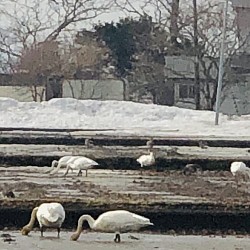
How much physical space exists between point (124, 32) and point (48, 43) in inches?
135

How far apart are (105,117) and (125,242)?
70.7 ft

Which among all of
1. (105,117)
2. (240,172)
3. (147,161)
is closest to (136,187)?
(240,172)

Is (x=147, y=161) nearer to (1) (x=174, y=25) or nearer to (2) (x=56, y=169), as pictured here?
(2) (x=56, y=169)

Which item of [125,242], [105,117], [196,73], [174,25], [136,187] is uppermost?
[174,25]

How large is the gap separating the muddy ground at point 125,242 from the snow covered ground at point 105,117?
18144mm

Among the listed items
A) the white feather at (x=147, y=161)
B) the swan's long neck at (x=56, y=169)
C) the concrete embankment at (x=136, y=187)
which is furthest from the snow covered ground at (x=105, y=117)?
the swan's long neck at (x=56, y=169)

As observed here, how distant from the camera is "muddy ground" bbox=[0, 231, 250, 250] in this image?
7.55m

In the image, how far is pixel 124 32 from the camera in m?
36.8

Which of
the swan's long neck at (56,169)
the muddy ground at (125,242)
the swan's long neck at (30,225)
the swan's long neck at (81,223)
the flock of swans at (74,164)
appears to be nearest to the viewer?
the muddy ground at (125,242)

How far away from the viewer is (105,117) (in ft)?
96.1

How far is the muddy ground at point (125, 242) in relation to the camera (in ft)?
24.8

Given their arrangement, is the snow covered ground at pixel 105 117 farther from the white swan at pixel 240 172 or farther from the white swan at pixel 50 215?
the white swan at pixel 50 215

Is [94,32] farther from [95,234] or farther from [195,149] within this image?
[95,234]

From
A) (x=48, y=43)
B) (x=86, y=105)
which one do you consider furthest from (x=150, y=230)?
(x=48, y=43)
